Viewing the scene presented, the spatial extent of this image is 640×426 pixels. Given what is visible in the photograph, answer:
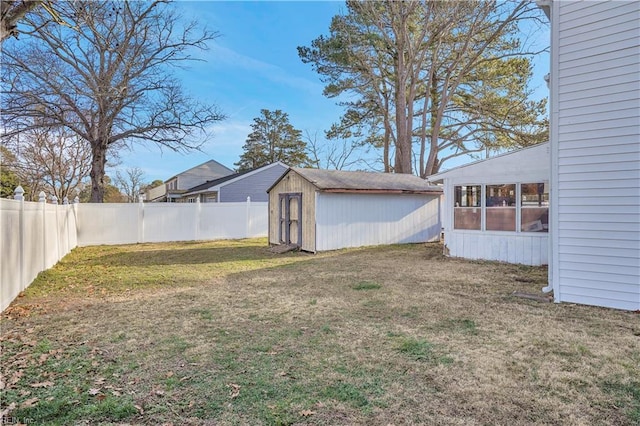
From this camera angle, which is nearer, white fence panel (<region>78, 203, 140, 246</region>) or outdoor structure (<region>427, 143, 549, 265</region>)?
outdoor structure (<region>427, 143, 549, 265</region>)

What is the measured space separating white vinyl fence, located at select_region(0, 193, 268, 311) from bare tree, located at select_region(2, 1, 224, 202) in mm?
3030

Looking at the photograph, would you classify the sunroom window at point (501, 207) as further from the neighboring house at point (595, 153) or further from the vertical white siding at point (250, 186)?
the vertical white siding at point (250, 186)

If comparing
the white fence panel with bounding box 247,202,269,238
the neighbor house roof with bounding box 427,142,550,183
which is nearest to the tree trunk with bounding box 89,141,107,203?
the white fence panel with bounding box 247,202,269,238

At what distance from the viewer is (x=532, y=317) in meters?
4.57

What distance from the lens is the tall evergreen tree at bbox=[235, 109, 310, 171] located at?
35.9m

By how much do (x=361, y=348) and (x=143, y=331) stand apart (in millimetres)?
2488

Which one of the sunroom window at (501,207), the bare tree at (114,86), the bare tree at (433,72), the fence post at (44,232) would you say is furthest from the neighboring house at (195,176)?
the sunroom window at (501,207)

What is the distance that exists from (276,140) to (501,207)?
29367mm

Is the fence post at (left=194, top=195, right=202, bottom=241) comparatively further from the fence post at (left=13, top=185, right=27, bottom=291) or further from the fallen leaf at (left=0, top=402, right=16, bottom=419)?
the fallen leaf at (left=0, top=402, right=16, bottom=419)

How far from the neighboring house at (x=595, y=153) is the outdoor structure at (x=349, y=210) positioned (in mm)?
6446

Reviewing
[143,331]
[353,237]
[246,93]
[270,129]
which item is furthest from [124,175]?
[143,331]

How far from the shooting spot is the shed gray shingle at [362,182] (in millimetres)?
11237

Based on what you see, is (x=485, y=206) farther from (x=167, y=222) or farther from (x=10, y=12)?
(x=167, y=222)

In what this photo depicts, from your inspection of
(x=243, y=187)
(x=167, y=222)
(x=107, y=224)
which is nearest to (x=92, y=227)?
(x=107, y=224)
